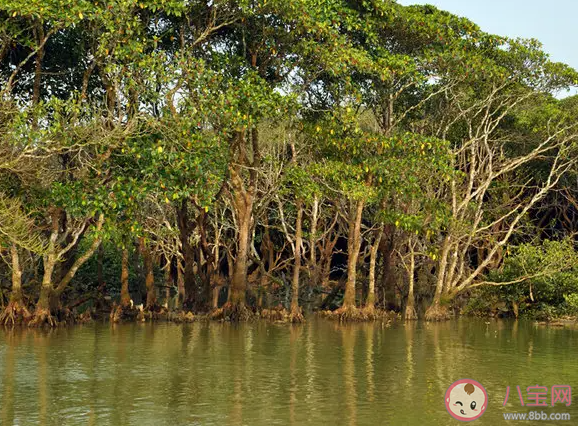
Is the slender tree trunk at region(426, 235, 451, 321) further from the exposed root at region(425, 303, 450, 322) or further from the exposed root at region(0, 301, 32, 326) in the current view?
the exposed root at region(0, 301, 32, 326)

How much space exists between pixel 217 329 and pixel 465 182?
18.1 metres

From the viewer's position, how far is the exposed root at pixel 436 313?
3644cm

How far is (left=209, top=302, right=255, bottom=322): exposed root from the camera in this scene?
33312mm

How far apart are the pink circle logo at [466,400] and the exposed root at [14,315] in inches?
632

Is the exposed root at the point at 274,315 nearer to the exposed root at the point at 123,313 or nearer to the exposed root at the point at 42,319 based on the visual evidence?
the exposed root at the point at 123,313

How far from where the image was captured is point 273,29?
31531mm

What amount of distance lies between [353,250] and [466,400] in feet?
63.4

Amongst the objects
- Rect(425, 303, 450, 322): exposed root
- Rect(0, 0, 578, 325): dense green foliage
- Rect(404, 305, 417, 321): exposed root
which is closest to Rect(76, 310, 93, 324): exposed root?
Rect(0, 0, 578, 325): dense green foliage

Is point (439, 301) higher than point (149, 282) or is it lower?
lower

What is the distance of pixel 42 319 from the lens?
97.3ft

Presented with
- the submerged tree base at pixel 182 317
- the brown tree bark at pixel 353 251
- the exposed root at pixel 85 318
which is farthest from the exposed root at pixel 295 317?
the exposed root at pixel 85 318

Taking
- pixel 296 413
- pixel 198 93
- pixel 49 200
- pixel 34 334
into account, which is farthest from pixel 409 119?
pixel 296 413

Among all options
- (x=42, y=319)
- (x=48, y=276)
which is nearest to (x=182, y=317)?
(x=42, y=319)

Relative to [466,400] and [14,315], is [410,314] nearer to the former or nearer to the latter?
[14,315]
